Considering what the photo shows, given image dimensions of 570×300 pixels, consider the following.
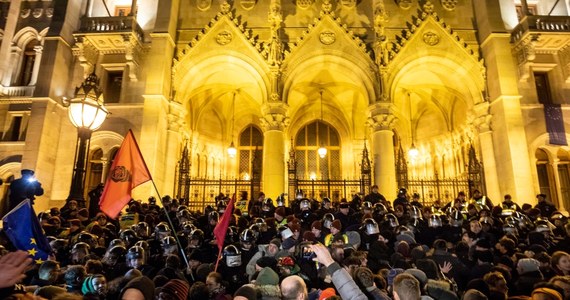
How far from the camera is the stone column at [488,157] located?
18.2 m

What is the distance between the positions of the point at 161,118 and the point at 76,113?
899 cm

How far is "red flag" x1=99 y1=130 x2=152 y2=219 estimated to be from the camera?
25.3 feet

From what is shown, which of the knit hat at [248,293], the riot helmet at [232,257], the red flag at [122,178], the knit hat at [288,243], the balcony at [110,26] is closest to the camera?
the knit hat at [248,293]

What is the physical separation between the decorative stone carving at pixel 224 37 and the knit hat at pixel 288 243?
15.2 m

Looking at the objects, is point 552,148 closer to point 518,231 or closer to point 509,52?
point 509,52

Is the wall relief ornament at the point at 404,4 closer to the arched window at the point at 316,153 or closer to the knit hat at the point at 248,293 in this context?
the arched window at the point at 316,153

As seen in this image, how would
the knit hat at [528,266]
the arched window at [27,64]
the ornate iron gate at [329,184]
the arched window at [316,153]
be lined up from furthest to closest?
the arched window at [316,153] < the arched window at [27,64] < the ornate iron gate at [329,184] < the knit hat at [528,266]

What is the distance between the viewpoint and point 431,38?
2008 centimetres

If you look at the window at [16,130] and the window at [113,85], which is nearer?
the window at [16,130]

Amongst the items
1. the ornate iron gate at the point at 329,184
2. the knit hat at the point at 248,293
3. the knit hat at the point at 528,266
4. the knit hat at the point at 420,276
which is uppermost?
the ornate iron gate at the point at 329,184

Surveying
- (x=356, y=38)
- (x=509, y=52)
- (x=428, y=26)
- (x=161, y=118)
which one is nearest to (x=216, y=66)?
(x=161, y=118)

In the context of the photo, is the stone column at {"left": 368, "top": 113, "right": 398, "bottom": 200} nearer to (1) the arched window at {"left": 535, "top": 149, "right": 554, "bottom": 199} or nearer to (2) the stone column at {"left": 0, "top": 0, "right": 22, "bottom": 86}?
(1) the arched window at {"left": 535, "top": 149, "right": 554, "bottom": 199}

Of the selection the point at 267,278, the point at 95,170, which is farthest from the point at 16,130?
the point at 267,278

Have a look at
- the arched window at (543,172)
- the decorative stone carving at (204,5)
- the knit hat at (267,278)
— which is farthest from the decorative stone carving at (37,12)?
the arched window at (543,172)
